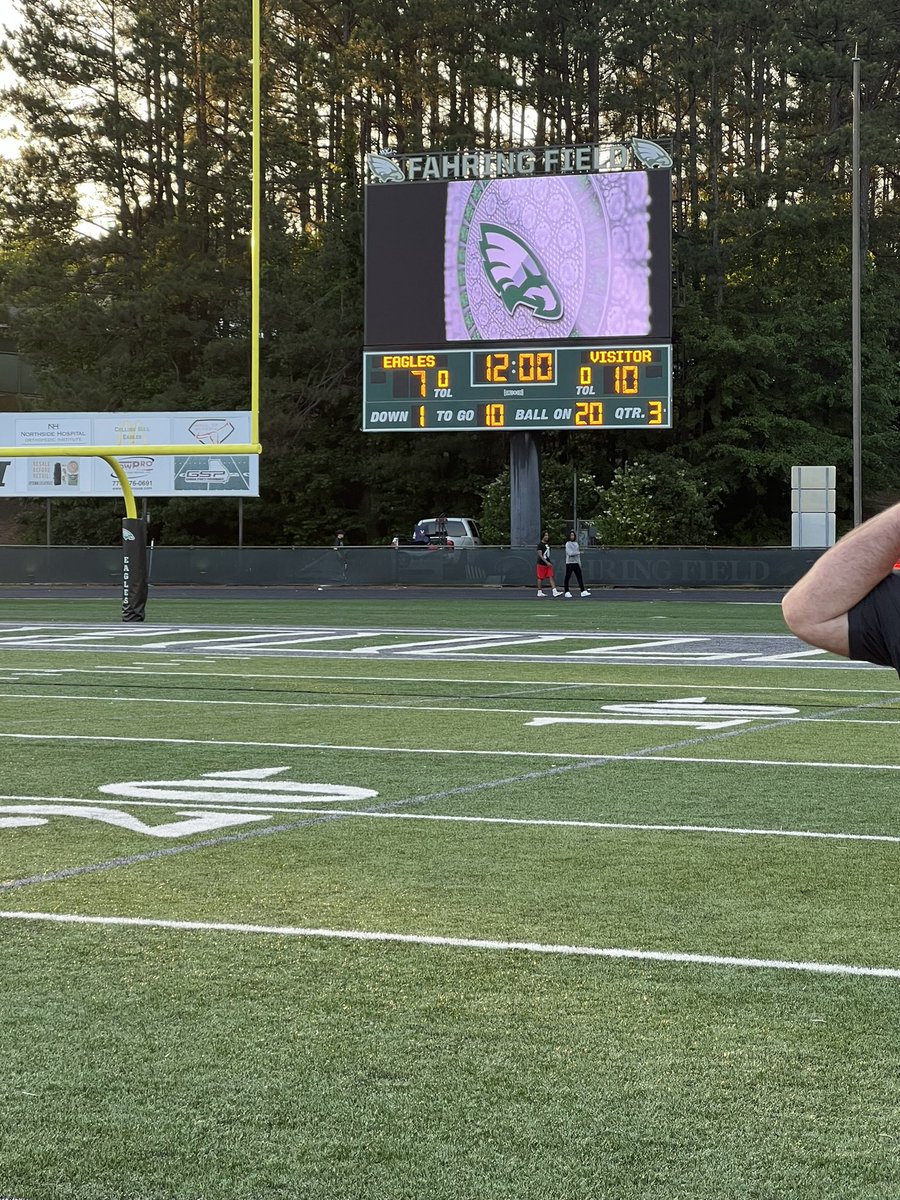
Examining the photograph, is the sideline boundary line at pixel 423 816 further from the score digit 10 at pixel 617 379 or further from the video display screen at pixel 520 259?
the video display screen at pixel 520 259

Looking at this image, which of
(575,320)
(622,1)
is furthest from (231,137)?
(575,320)

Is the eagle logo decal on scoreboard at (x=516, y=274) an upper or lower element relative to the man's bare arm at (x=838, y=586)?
upper

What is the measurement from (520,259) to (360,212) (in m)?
19.5

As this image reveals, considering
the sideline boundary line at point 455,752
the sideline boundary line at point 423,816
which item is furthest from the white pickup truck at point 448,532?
the sideline boundary line at point 423,816

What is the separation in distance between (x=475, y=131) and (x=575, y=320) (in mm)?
24109

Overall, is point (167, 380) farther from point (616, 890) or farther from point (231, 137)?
point (616, 890)

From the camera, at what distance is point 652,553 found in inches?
1487

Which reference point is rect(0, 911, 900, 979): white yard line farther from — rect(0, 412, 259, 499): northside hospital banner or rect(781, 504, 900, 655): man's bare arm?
rect(0, 412, 259, 499): northside hospital banner

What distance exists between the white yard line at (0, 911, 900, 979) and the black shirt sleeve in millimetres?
2182

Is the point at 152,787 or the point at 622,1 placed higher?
the point at 622,1

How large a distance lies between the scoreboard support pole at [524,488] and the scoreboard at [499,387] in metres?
3.52

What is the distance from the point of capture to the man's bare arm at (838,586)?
3189mm

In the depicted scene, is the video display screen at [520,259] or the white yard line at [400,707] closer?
the white yard line at [400,707]

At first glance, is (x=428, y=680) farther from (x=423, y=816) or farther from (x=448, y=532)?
(x=448, y=532)
